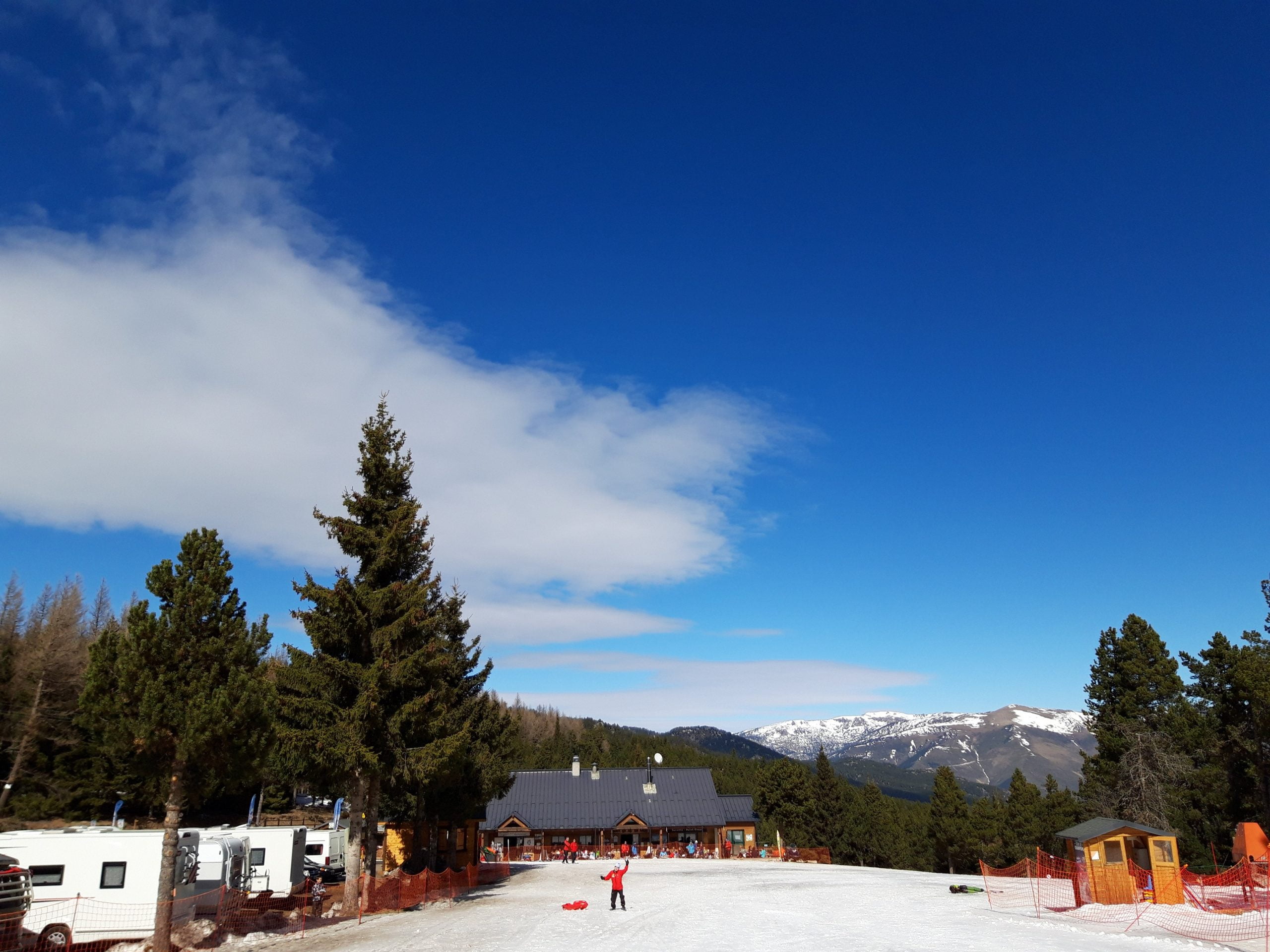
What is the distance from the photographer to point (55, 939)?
1928 centimetres

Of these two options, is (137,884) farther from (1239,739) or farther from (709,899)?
(1239,739)

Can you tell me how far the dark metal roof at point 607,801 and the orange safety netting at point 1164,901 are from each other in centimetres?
3801

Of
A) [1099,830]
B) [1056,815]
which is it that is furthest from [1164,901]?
[1056,815]

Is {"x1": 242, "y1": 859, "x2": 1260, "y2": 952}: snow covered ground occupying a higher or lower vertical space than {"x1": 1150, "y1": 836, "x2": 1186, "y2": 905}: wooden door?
lower

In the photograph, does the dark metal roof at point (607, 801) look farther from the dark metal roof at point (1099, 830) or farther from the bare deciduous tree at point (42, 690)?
the dark metal roof at point (1099, 830)

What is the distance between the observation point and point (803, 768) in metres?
86.2

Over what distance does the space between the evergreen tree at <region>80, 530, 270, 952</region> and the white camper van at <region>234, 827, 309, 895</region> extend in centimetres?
1046

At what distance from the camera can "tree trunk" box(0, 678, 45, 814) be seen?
44.5 m

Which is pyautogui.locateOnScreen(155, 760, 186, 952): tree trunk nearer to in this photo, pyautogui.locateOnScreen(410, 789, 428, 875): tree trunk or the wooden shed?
pyautogui.locateOnScreen(410, 789, 428, 875): tree trunk

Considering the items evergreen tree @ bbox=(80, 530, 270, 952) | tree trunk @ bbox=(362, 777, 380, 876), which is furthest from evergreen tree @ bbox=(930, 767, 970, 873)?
evergreen tree @ bbox=(80, 530, 270, 952)

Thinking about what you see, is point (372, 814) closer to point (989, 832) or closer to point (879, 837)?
point (989, 832)

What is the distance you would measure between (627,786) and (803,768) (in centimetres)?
2808

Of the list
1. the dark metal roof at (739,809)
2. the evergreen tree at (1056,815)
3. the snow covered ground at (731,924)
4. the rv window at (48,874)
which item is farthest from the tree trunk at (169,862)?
the evergreen tree at (1056,815)

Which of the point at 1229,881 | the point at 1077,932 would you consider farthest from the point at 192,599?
the point at 1229,881
